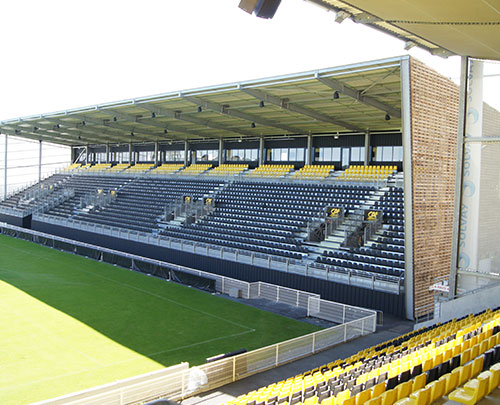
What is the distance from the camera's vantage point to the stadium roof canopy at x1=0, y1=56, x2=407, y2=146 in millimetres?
20703

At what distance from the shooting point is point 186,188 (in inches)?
1426

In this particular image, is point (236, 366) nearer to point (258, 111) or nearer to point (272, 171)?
point (258, 111)

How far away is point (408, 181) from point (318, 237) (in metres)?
6.92

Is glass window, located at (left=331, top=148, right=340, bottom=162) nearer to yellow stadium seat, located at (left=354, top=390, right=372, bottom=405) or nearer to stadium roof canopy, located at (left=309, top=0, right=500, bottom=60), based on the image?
stadium roof canopy, located at (left=309, top=0, right=500, bottom=60)

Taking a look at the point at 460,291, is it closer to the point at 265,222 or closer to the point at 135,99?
the point at 265,222

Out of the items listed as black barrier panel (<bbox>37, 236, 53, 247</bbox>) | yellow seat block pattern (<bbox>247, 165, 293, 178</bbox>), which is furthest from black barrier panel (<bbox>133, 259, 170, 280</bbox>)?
yellow seat block pattern (<bbox>247, 165, 293, 178</bbox>)

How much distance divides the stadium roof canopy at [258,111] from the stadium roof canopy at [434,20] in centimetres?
391

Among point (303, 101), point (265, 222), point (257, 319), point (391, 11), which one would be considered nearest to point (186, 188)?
point (265, 222)

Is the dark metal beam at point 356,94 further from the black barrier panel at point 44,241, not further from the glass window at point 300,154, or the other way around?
the black barrier panel at point 44,241

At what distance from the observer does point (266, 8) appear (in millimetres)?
6367

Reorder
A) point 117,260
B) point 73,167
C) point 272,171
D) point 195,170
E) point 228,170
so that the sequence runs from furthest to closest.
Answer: point 73,167 < point 195,170 < point 228,170 < point 272,171 < point 117,260

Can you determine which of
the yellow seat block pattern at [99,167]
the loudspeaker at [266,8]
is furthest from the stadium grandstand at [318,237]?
the yellow seat block pattern at [99,167]

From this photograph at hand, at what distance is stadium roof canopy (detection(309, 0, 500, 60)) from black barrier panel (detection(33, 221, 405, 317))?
29.6 feet

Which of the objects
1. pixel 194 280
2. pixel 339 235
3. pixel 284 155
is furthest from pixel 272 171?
pixel 194 280
